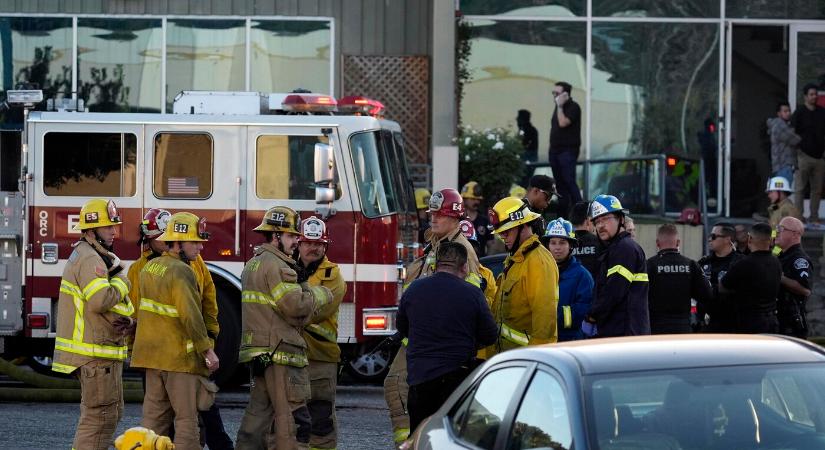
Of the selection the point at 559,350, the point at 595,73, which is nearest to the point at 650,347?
the point at 559,350

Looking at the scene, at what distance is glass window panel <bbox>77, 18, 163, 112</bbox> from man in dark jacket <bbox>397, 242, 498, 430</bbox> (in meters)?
12.7

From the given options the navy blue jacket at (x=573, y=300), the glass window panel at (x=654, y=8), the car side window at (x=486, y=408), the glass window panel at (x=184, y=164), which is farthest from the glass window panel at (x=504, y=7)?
the car side window at (x=486, y=408)

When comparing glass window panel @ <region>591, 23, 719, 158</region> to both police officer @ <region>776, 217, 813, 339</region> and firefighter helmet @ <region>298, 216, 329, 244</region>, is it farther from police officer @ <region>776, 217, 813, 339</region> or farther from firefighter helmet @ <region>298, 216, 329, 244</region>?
firefighter helmet @ <region>298, 216, 329, 244</region>

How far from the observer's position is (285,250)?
8703 millimetres

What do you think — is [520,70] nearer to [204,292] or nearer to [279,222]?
[204,292]

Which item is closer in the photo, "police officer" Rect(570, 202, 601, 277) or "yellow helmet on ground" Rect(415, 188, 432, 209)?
"police officer" Rect(570, 202, 601, 277)

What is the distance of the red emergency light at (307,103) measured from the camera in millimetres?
12281

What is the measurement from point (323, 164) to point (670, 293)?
3.45 meters

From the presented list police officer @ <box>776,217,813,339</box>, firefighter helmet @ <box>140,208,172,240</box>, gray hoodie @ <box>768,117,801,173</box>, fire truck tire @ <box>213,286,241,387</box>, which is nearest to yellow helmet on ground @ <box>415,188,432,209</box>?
fire truck tire @ <box>213,286,241,387</box>

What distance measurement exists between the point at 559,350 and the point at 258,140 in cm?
727

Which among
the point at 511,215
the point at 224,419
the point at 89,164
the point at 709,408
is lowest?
the point at 224,419

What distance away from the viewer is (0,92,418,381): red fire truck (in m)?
12.0

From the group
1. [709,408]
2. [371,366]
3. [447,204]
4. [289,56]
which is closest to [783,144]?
[289,56]

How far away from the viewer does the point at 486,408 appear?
5.48 m
